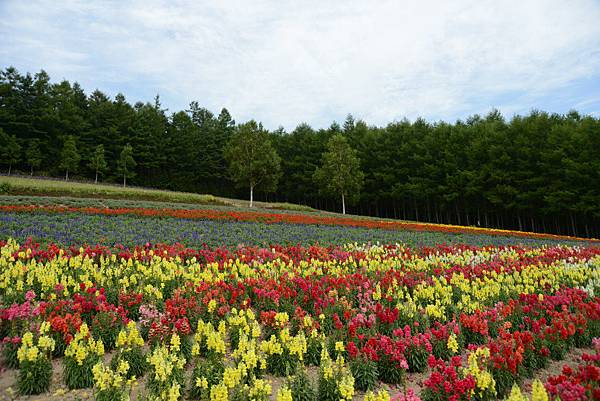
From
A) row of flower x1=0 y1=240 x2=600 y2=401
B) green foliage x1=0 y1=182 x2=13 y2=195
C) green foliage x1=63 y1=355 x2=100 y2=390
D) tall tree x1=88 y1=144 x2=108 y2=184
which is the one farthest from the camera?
tall tree x1=88 y1=144 x2=108 y2=184

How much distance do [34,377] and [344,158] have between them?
48.7 metres

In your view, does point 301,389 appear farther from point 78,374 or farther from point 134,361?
point 78,374

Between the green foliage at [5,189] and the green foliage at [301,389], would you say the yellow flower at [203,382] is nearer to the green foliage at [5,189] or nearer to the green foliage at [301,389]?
the green foliage at [301,389]

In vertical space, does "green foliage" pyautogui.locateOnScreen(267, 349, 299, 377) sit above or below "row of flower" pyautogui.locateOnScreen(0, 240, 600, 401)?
below

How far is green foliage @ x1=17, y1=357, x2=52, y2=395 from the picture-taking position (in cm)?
471

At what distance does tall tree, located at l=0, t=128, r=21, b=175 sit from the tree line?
17cm

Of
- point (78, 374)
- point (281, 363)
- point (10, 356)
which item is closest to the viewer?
point (78, 374)

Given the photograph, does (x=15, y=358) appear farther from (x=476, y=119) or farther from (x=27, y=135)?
(x=476, y=119)

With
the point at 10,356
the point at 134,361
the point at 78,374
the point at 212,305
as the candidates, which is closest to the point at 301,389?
the point at 134,361

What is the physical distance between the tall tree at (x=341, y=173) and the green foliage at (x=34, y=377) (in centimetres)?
4629

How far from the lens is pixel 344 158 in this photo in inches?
2046

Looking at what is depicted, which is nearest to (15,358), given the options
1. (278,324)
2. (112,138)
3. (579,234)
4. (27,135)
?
(278,324)

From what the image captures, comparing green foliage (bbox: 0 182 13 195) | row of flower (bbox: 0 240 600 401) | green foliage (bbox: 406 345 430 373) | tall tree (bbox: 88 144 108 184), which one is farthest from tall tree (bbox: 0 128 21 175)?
green foliage (bbox: 406 345 430 373)

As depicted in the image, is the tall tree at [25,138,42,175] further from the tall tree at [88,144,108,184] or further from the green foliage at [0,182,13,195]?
the green foliage at [0,182,13,195]
